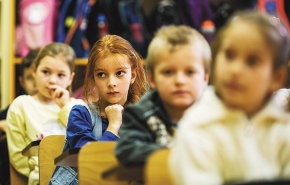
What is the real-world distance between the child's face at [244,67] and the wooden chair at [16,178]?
6.91 feet

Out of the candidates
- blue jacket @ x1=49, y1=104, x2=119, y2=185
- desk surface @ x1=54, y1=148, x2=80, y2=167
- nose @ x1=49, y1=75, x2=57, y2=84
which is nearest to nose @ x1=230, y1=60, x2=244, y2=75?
desk surface @ x1=54, y1=148, x2=80, y2=167

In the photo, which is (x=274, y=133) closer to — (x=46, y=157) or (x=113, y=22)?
(x=46, y=157)

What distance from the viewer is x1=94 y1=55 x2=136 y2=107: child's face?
2.23m

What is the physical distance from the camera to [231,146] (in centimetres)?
117

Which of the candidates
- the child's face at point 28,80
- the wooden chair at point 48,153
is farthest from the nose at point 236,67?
the child's face at point 28,80

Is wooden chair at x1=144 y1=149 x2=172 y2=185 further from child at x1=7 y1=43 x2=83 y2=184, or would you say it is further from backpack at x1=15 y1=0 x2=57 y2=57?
backpack at x1=15 y1=0 x2=57 y2=57

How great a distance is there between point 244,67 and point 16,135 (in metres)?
2.17

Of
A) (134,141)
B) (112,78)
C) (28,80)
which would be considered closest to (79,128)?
(112,78)

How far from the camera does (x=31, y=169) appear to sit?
305 cm

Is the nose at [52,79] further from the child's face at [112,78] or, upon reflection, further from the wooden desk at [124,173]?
the wooden desk at [124,173]

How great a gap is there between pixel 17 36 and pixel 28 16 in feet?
0.70

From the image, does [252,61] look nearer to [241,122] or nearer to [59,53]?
[241,122]

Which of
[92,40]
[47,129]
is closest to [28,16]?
[92,40]

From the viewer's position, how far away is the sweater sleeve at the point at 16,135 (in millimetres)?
3059
